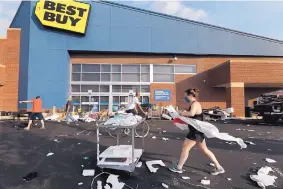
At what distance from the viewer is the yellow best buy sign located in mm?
21500

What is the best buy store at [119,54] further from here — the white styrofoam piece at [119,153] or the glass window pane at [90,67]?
the white styrofoam piece at [119,153]

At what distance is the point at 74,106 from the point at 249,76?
637 inches

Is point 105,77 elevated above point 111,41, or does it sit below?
below

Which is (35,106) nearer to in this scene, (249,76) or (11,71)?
(11,71)

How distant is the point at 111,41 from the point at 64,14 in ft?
16.3

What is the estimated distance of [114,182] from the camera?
4.46 metres

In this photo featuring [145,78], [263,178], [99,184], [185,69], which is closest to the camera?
[99,184]

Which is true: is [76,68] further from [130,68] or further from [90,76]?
[130,68]

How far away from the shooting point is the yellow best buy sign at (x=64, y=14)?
2150 cm

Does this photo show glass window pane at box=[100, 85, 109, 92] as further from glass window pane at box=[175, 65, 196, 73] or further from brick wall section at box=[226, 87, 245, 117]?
brick wall section at box=[226, 87, 245, 117]

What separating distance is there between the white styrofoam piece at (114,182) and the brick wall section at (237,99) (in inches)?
701

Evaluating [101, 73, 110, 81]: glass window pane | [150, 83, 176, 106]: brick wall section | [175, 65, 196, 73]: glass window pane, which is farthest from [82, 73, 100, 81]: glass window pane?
[175, 65, 196, 73]: glass window pane

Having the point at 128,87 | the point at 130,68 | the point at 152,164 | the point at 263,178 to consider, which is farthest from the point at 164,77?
the point at 263,178

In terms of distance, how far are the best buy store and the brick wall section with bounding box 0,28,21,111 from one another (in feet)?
0.41
